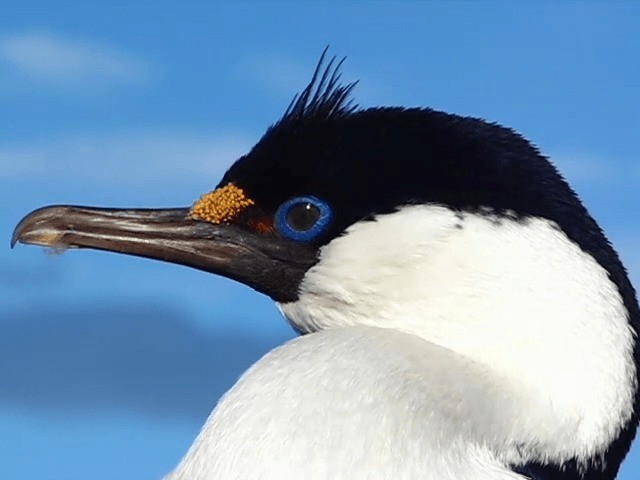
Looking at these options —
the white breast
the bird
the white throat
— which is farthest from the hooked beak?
the white breast

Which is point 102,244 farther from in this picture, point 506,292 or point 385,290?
point 506,292

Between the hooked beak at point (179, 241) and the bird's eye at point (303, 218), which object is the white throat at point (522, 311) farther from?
the hooked beak at point (179, 241)

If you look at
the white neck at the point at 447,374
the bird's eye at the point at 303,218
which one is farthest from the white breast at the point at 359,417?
the bird's eye at the point at 303,218

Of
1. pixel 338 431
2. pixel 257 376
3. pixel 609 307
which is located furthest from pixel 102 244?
pixel 609 307

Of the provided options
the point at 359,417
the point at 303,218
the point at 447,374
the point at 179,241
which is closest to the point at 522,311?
the point at 447,374

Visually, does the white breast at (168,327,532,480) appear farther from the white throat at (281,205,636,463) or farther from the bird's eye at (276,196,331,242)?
the bird's eye at (276,196,331,242)

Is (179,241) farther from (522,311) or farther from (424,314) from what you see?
(522,311)

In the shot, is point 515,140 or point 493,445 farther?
point 515,140
